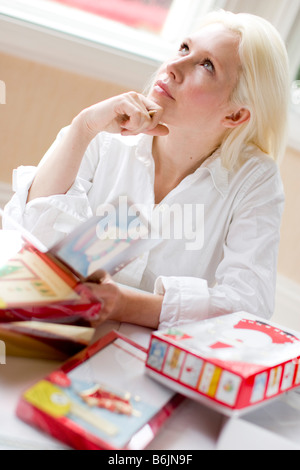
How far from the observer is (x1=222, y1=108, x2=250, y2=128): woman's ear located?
148 centimetres

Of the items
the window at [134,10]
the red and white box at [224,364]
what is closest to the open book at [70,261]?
the red and white box at [224,364]

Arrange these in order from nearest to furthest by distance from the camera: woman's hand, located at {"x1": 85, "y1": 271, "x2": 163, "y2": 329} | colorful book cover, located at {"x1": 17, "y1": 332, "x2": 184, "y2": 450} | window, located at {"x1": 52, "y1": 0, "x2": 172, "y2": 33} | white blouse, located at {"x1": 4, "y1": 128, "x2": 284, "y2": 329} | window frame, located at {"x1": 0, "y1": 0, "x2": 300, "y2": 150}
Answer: colorful book cover, located at {"x1": 17, "y1": 332, "x2": 184, "y2": 450} < woman's hand, located at {"x1": 85, "y1": 271, "x2": 163, "y2": 329} < white blouse, located at {"x1": 4, "y1": 128, "x2": 284, "y2": 329} < window frame, located at {"x1": 0, "y1": 0, "x2": 300, "y2": 150} < window, located at {"x1": 52, "y1": 0, "x2": 172, "y2": 33}

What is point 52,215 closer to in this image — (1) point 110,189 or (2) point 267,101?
(1) point 110,189

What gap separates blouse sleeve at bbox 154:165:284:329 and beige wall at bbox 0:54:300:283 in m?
1.11

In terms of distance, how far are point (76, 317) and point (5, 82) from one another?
161 cm

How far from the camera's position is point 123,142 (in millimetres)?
1540

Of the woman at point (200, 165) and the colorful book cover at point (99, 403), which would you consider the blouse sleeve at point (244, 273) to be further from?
the colorful book cover at point (99, 403)

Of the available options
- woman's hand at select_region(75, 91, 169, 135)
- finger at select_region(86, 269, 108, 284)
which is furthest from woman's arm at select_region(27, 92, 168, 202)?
finger at select_region(86, 269, 108, 284)

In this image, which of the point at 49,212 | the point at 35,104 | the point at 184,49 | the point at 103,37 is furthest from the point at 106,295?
the point at 103,37

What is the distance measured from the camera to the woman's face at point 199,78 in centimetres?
139

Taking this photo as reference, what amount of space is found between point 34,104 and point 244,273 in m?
1.36

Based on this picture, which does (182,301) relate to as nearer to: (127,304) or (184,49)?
(127,304)

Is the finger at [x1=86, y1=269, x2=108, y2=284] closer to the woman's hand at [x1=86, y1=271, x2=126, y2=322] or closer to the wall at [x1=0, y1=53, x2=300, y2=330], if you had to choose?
the woman's hand at [x1=86, y1=271, x2=126, y2=322]

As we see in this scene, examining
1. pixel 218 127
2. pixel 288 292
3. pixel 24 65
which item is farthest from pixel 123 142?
pixel 288 292
